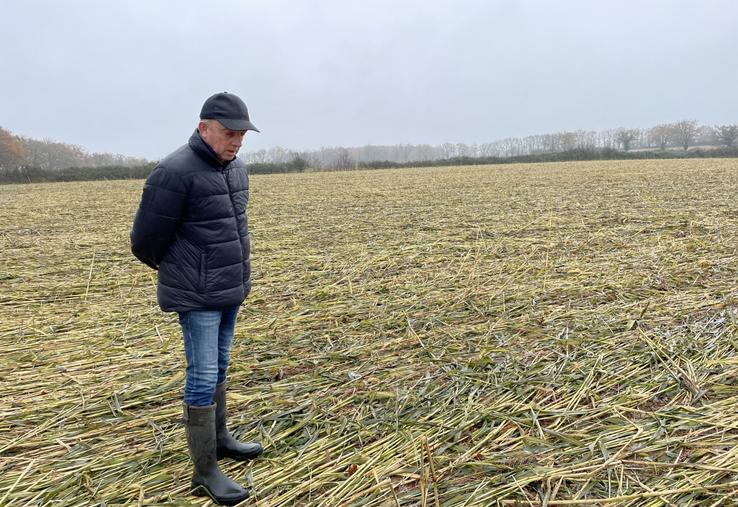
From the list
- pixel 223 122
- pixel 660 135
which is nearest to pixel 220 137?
pixel 223 122

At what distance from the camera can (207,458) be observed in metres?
2.47

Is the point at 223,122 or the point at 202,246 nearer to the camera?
the point at 223,122

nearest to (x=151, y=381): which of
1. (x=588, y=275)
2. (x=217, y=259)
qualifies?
(x=217, y=259)

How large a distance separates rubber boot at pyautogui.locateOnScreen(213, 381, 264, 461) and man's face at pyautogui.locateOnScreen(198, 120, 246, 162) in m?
1.32

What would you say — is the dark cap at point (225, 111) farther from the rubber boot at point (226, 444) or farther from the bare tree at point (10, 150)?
the bare tree at point (10, 150)

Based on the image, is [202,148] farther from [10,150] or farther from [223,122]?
[10,150]

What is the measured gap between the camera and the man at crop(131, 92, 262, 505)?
7.44ft

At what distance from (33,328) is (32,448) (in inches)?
94.3

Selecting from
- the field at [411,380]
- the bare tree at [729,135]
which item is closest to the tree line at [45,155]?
the field at [411,380]

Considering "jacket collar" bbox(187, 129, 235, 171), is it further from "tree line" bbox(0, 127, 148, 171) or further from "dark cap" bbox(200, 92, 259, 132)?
"tree line" bbox(0, 127, 148, 171)

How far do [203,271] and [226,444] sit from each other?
1085 millimetres

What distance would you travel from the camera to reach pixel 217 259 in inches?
94.4

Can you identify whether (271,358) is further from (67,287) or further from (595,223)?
(595,223)

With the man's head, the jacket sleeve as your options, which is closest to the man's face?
the man's head
